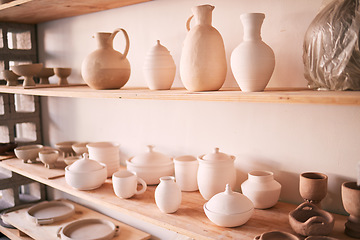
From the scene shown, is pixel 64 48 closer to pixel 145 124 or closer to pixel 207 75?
pixel 145 124

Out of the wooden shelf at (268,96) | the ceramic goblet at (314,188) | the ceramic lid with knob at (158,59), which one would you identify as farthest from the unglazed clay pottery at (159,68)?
the ceramic goblet at (314,188)

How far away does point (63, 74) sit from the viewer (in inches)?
77.9

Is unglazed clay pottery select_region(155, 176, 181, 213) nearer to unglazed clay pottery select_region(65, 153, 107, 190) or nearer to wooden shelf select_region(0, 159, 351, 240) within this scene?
wooden shelf select_region(0, 159, 351, 240)

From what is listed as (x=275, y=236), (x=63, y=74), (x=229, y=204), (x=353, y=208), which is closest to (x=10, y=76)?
(x=63, y=74)

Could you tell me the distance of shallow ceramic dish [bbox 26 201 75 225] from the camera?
6.40 ft

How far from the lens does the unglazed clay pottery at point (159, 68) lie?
130cm

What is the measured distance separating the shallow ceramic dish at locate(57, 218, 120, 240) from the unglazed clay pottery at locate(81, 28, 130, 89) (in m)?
0.77

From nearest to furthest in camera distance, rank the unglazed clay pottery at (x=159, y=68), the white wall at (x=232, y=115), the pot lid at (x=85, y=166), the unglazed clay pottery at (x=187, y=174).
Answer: the white wall at (x=232, y=115) < the unglazed clay pottery at (x=159, y=68) < the unglazed clay pottery at (x=187, y=174) < the pot lid at (x=85, y=166)

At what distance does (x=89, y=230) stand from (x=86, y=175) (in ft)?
1.59

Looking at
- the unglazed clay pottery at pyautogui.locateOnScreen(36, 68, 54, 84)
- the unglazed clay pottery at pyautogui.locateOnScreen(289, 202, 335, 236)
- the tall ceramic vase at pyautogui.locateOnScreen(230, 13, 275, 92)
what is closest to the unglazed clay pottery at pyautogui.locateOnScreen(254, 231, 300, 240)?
the unglazed clay pottery at pyautogui.locateOnScreen(289, 202, 335, 236)

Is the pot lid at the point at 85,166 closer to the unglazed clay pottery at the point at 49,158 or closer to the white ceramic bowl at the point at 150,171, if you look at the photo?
the white ceramic bowl at the point at 150,171

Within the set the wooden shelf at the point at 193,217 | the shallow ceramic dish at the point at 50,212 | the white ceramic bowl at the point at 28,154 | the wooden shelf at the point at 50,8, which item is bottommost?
the shallow ceramic dish at the point at 50,212

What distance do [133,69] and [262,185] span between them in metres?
0.92

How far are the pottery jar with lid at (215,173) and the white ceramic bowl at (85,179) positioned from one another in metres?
0.48
